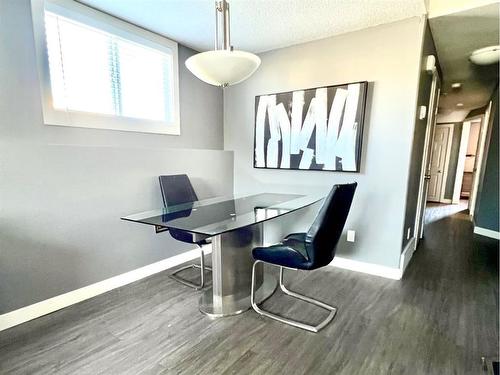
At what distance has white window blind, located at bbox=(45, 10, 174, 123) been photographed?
197 cm

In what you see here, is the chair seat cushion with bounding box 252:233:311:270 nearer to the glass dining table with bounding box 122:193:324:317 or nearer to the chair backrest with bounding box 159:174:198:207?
the glass dining table with bounding box 122:193:324:317

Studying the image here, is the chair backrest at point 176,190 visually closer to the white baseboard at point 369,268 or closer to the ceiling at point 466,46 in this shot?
the white baseboard at point 369,268

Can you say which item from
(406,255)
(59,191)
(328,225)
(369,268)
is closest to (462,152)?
(406,255)

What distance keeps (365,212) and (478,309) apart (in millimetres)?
1085

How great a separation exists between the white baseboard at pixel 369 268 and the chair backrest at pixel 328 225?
3.56ft

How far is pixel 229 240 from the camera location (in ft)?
6.67

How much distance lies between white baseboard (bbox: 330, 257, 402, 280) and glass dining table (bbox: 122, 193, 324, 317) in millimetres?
869

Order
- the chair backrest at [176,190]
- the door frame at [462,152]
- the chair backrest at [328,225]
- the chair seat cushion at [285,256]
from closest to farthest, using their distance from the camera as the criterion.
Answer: the chair backrest at [328,225] < the chair seat cushion at [285,256] < the chair backrest at [176,190] < the door frame at [462,152]

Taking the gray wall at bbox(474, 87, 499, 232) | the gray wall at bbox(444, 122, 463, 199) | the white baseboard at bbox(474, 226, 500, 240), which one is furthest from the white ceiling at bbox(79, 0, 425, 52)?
the gray wall at bbox(444, 122, 463, 199)

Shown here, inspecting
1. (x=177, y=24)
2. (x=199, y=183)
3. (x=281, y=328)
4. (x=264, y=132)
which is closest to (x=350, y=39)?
(x=264, y=132)

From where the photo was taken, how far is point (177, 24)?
2.37 metres

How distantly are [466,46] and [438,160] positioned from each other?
4.58m

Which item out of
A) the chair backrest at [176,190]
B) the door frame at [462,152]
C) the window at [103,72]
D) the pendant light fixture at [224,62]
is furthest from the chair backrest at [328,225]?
the door frame at [462,152]

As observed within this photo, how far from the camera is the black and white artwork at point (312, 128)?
2.55 meters
